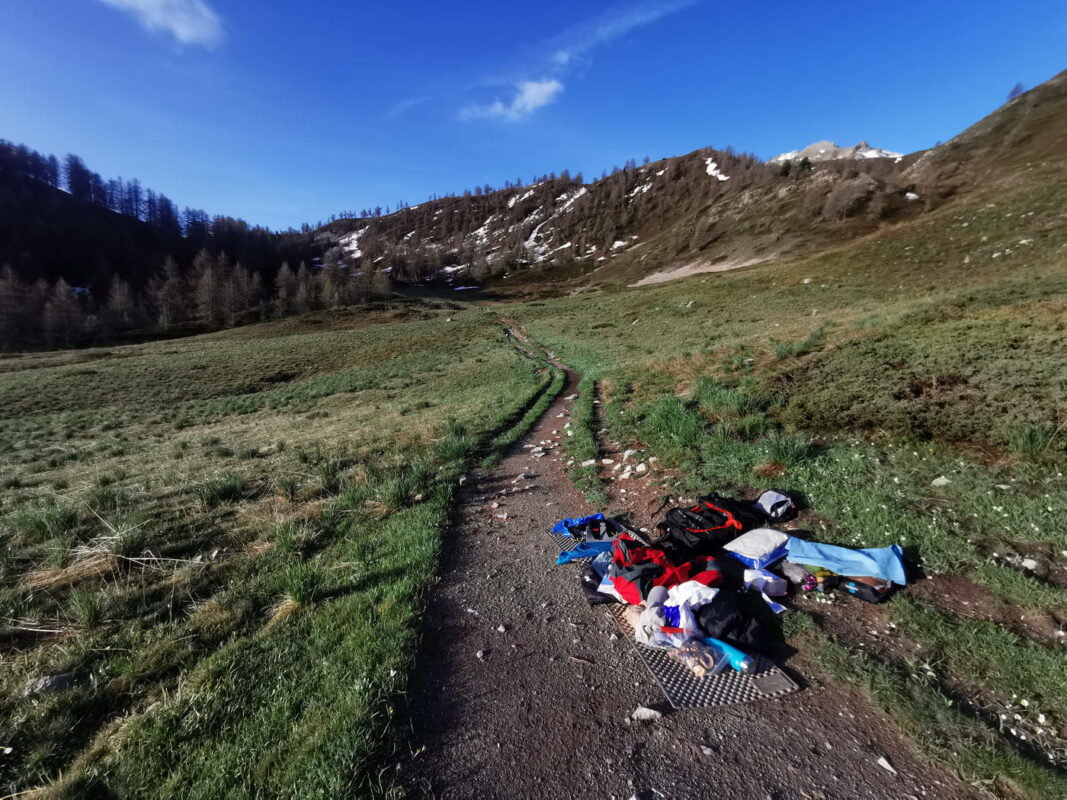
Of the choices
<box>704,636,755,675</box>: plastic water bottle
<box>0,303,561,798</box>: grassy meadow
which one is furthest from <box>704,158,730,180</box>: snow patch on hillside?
<box>704,636,755,675</box>: plastic water bottle

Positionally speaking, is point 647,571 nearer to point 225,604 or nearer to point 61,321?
point 225,604

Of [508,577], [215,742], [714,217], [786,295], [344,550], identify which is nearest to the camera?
[215,742]

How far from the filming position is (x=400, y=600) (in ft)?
16.4

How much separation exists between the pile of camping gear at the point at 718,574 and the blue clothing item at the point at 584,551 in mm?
14

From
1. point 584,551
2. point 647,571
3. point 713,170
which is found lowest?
point 584,551

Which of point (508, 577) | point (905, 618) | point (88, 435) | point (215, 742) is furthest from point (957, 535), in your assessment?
point (88, 435)

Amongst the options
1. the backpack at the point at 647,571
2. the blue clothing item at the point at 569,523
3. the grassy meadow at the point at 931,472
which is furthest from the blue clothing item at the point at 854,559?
the blue clothing item at the point at 569,523

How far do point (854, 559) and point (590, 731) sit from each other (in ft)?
12.3

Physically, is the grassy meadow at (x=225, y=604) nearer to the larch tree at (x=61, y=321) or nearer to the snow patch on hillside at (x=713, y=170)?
the larch tree at (x=61, y=321)

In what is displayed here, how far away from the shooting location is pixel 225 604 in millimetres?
5168

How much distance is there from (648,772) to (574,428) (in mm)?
9321

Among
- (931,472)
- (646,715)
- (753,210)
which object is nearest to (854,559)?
(931,472)

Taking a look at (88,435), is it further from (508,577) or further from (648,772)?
(648,772)

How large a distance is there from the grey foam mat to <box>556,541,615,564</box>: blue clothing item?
186 cm
